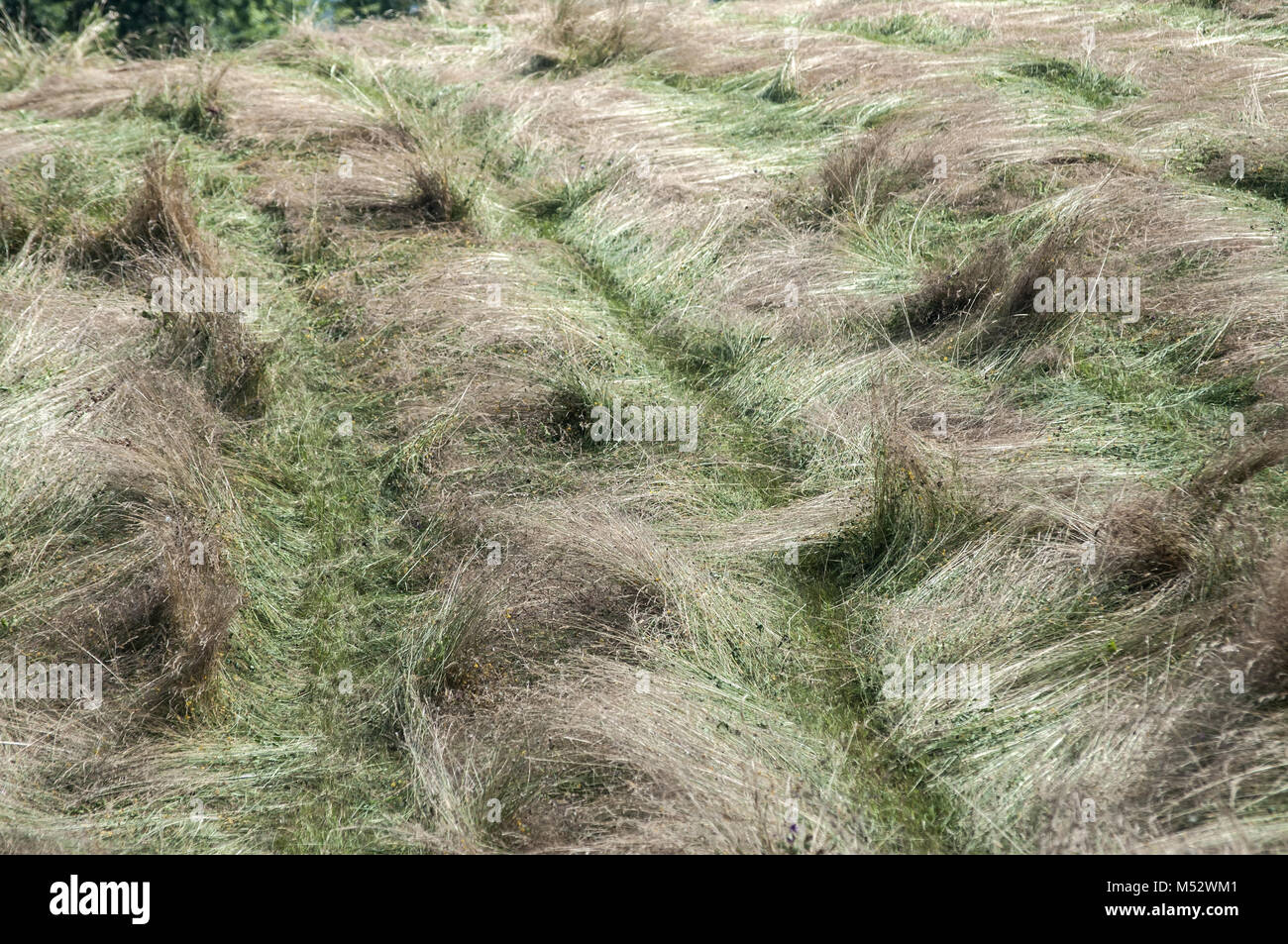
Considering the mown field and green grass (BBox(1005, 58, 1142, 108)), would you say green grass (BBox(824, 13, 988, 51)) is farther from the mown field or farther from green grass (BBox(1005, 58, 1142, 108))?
green grass (BBox(1005, 58, 1142, 108))

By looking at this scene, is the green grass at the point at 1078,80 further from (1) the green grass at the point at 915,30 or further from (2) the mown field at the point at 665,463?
(1) the green grass at the point at 915,30

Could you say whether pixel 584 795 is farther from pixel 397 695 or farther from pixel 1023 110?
pixel 1023 110

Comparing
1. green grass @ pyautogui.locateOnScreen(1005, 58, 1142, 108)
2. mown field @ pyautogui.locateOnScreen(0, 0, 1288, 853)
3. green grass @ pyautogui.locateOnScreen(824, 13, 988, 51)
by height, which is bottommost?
mown field @ pyautogui.locateOnScreen(0, 0, 1288, 853)

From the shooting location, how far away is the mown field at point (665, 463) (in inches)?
157

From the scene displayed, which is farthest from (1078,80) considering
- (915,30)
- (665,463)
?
(665,463)

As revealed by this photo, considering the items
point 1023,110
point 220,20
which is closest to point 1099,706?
point 1023,110

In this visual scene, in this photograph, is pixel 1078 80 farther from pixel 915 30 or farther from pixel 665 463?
pixel 665 463

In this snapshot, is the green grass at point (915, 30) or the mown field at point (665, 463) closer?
the mown field at point (665, 463)

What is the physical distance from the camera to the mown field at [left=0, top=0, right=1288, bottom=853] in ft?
13.1

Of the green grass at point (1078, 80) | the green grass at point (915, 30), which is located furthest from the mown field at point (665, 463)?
the green grass at point (915, 30)

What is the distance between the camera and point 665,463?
19.4 feet

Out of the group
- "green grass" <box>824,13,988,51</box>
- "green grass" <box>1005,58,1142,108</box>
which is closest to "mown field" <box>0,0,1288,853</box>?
"green grass" <box>1005,58,1142,108</box>

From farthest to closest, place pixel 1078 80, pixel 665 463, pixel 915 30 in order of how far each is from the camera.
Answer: pixel 915 30, pixel 1078 80, pixel 665 463

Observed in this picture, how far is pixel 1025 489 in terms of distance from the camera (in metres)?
5.07
